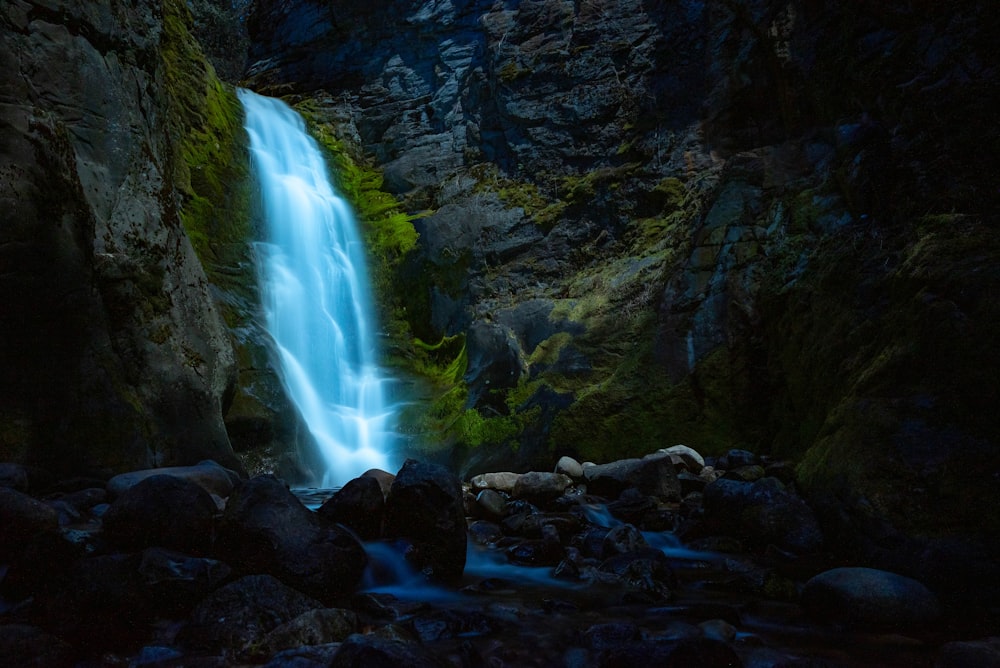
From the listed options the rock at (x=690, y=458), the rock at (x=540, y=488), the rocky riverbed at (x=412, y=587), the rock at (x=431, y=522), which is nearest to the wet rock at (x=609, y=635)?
the rocky riverbed at (x=412, y=587)

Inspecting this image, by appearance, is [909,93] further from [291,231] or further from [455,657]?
[291,231]

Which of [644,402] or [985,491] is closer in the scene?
[985,491]

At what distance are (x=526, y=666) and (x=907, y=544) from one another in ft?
9.41

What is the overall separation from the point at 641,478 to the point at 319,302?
9.64 m

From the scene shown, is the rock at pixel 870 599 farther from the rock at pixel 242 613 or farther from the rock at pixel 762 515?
the rock at pixel 242 613

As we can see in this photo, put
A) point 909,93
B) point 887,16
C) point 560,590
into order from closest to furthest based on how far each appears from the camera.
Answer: point 560,590 → point 909,93 → point 887,16

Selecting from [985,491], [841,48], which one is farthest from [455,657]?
[841,48]

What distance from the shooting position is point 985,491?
3863mm

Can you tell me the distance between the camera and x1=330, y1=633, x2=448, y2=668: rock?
2492 millimetres

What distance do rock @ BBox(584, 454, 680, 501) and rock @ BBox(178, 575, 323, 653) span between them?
4.79 metres

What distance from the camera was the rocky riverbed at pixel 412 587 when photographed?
9.65 ft

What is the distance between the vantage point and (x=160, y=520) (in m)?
3.77

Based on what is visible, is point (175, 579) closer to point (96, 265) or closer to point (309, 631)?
point (309, 631)

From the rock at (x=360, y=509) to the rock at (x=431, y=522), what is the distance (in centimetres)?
24
